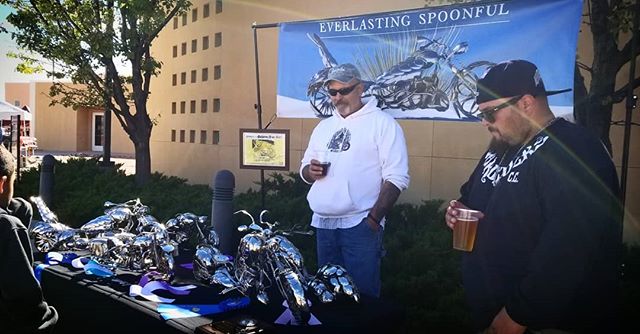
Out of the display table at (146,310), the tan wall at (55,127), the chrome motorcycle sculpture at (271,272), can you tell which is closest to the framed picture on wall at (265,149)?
the display table at (146,310)

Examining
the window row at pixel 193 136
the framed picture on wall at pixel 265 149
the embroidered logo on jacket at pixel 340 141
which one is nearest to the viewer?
the embroidered logo on jacket at pixel 340 141

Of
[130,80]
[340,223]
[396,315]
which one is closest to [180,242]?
[340,223]

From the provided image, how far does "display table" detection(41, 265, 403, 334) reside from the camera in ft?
8.36

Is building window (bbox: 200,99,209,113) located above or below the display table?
above

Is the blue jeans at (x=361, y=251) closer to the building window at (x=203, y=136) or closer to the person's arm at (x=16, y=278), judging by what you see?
the person's arm at (x=16, y=278)

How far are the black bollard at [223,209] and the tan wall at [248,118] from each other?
3131 millimetres

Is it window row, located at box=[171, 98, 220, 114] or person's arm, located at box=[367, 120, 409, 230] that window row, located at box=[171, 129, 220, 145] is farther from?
person's arm, located at box=[367, 120, 409, 230]

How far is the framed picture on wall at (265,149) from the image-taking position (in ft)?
16.7

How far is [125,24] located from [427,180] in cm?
502

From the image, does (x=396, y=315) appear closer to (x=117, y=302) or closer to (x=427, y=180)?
(x=117, y=302)

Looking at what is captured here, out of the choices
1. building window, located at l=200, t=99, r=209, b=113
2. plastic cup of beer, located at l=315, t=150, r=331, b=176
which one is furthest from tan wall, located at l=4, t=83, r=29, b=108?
plastic cup of beer, located at l=315, t=150, r=331, b=176

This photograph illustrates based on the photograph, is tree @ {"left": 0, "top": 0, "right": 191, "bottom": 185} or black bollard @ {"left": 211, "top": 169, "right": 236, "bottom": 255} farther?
tree @ {"left": 0, "top": 0, "right": 191, "bottom": 185}

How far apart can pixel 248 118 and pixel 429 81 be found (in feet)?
19.7

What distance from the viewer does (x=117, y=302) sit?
2879 mm
